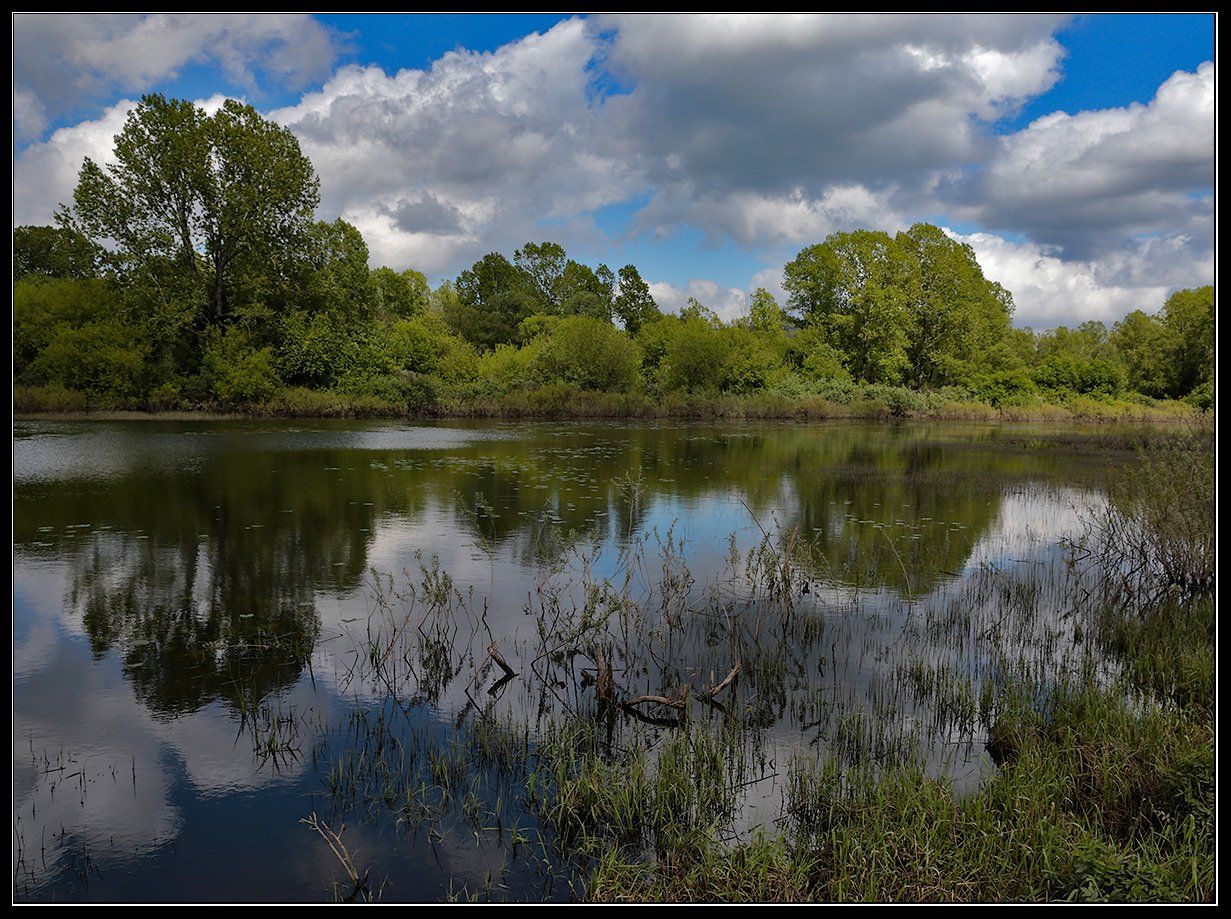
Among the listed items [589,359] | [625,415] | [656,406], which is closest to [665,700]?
[625,415]

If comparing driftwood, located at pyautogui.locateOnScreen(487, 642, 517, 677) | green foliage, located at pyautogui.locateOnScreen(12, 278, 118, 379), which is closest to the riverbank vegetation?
green foliage, located at pyautogui.locateOnScreen(12, 278, 118, 379)

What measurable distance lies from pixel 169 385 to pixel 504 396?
1946 cm

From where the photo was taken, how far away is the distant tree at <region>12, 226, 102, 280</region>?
50562 mm

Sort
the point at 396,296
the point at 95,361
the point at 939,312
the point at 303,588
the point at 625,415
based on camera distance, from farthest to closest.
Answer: the point at 396,296 < the point at 939,312 < the point at 625,415 < the point at 95,361 < the point at 303,588

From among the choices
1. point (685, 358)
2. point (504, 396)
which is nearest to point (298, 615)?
point (504, 396)

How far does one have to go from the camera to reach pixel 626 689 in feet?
24.3

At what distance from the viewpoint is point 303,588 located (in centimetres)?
1088

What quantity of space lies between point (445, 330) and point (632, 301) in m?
23.4

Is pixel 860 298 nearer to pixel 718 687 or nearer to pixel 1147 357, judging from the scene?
pixel 1147 357

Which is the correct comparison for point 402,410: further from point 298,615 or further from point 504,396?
point 298,615

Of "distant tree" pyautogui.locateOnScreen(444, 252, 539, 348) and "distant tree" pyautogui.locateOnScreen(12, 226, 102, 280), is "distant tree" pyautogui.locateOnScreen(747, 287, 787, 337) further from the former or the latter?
"distant tree" pyautogui.locateOnScreen(12, 226, 102, 280)

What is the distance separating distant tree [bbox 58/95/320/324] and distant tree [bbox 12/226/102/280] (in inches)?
264

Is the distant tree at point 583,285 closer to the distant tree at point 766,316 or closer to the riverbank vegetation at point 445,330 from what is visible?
the riverbank vegetation at point 445,330

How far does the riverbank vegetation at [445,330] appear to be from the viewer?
42500mm
